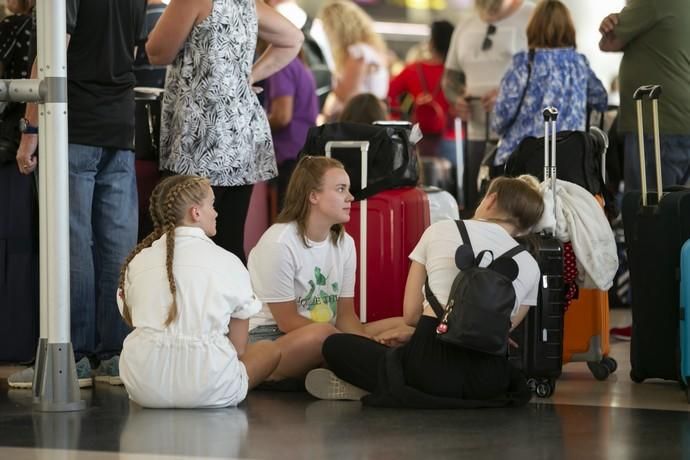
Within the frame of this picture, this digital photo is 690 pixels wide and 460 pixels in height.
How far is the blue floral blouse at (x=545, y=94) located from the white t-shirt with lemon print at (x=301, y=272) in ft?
4.84

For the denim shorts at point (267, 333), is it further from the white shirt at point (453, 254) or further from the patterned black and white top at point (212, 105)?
the white shirt at point (453, 254)

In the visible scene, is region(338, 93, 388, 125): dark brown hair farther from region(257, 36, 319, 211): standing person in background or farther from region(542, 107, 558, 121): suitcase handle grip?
region(542, 107, 558, 121): suitcase handle grip

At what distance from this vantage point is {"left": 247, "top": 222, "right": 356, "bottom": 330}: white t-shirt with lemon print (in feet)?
15.9

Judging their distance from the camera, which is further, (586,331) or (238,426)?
(586,331)

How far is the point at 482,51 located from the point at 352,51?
1342 mm

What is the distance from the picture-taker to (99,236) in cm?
496

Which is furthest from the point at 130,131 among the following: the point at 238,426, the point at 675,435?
the point at 675,435

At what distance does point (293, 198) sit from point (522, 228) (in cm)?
90

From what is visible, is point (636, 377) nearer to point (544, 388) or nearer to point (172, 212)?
point (544, 388)

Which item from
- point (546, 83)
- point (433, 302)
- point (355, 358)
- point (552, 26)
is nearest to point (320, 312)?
point (355, 358)

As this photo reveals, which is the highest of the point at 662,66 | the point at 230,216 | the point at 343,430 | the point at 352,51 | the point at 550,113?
the point at 352,51

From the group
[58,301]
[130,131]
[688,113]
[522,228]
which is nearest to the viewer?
[58,301]

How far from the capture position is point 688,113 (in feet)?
19.0

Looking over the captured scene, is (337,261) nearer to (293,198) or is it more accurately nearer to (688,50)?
(293,198)
